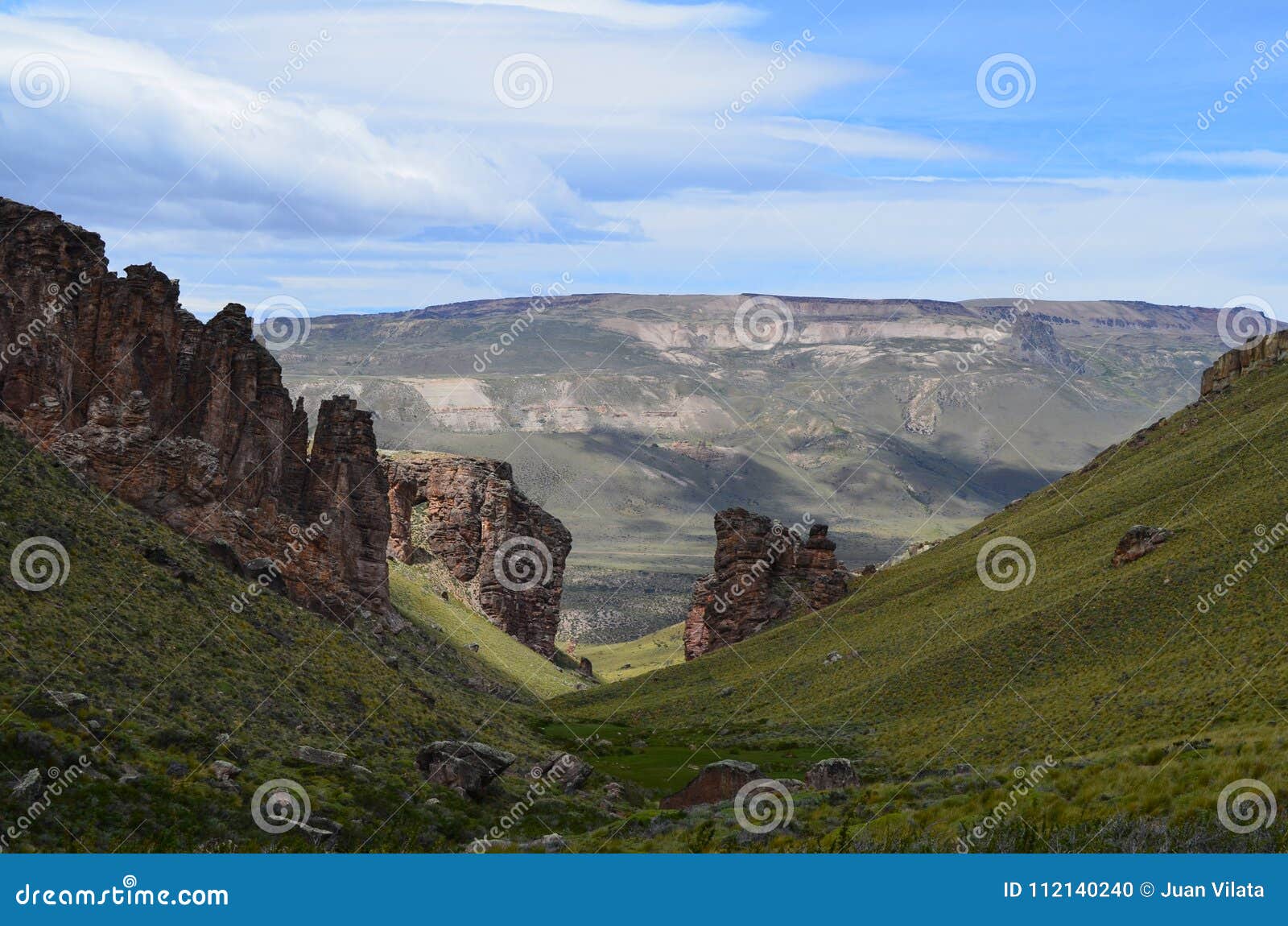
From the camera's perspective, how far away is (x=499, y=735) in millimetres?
67562

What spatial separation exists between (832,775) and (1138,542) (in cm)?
4387

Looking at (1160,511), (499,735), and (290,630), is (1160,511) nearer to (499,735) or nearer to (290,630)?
(499,735)

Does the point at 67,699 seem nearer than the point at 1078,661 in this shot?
Yes

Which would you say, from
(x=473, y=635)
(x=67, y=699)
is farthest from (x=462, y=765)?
(x=473, y=635)

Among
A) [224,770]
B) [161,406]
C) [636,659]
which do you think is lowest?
[224,770]

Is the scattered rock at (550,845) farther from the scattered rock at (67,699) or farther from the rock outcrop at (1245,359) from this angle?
the rock outcrop at (1245,359)

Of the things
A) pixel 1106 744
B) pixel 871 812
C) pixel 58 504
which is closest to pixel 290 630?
pixel 58 504

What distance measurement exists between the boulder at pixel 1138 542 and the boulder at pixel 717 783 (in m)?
46.0

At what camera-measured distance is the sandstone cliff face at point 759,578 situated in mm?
127312

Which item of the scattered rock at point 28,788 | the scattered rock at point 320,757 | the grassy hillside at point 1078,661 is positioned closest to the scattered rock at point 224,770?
the scattered rock at point 320,757

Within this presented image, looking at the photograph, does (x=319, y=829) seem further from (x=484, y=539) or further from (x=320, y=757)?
(x=484, y=539)

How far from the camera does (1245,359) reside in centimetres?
12925

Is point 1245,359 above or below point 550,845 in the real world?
above

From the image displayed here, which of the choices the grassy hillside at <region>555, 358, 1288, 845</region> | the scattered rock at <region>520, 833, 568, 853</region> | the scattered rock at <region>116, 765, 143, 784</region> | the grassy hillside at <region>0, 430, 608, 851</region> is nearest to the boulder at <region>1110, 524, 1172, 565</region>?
the grassy hillside at <region>555, 358, 1288, 845</region>
